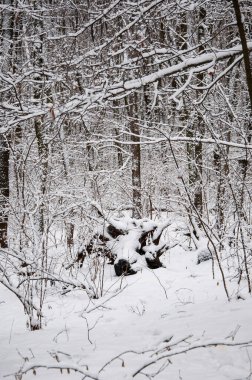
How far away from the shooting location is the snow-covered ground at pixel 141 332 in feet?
7.09

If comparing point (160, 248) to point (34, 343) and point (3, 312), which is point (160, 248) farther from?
point (34, 343)

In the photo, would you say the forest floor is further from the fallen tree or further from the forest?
the fallen tree

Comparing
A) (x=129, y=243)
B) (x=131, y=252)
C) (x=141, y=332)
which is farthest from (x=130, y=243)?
(x=141, y=332)

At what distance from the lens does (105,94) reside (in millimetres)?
3436

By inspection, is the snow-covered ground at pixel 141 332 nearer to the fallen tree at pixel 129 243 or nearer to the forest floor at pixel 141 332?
the forest floor at pixel 141 332

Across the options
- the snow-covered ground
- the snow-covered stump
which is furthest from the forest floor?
the snow-covered stump

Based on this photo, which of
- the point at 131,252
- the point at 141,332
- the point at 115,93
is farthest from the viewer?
the point at 131,252

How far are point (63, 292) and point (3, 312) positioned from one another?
0.92 metres

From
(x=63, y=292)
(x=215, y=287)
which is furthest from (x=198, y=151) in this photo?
(x=63, y=292)

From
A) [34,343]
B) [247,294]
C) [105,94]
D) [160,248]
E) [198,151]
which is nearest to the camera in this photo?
[34,343]

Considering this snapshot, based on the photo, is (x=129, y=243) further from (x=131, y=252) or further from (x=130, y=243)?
(x=131, y=252)

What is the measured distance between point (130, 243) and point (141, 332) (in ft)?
11.6

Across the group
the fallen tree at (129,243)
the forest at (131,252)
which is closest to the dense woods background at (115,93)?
the forest at (131,252)

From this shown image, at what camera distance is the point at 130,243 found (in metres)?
6.63
